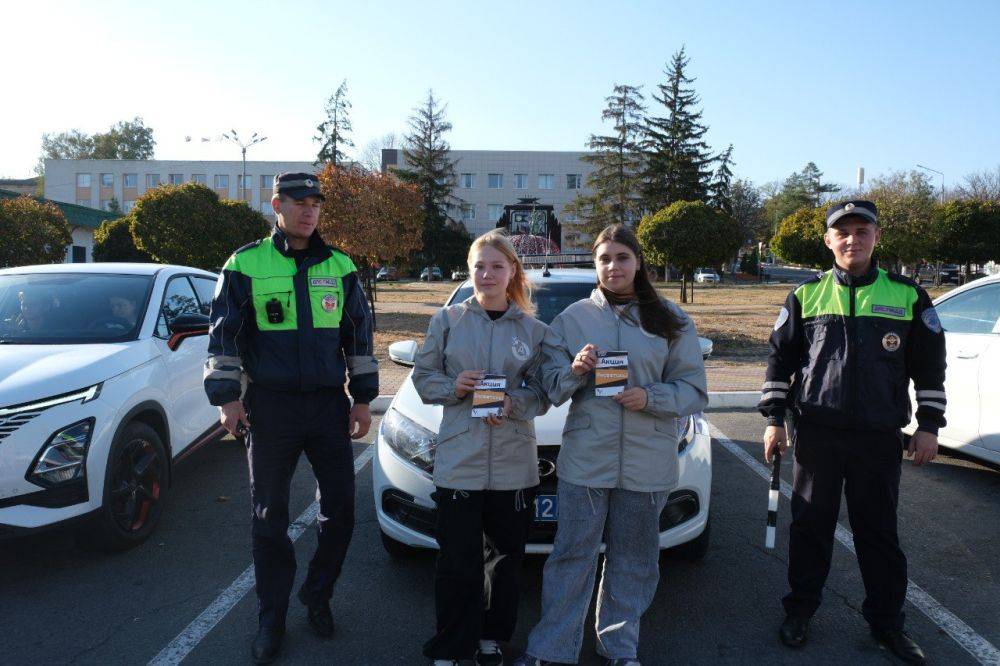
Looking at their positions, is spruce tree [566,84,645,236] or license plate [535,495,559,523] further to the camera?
spruce tree [566,84,645,236]

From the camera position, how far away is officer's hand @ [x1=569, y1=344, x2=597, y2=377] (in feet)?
8.74

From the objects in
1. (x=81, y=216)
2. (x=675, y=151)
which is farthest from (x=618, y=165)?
(x=81, y=216)

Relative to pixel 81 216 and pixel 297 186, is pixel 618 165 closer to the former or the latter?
pixel 81 216

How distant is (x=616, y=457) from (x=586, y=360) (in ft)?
1.40

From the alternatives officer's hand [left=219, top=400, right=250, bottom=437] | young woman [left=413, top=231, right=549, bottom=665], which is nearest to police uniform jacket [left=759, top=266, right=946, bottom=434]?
young woman [left=413, top=231, right=549, bottom=665]

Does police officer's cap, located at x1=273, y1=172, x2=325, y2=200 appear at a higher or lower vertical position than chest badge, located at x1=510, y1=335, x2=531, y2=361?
higher

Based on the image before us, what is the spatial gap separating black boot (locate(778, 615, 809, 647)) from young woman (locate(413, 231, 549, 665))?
48.9 inches

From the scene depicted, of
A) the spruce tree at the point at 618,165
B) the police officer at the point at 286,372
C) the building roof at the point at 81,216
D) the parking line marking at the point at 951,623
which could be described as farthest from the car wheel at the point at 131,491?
the spruce tree at the point at 618,165

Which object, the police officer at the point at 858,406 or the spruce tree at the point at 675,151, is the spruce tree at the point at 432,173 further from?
the police officer at the point at 858,406

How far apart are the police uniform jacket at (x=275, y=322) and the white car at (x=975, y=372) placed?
419 centimetres

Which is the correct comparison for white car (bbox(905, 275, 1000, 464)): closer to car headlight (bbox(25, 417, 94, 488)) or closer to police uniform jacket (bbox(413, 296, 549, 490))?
police uniform jacket (bbox(413, 296, 549, 490))

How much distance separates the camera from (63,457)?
3615 mm

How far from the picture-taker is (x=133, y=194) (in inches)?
3263

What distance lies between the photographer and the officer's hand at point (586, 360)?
266cm
